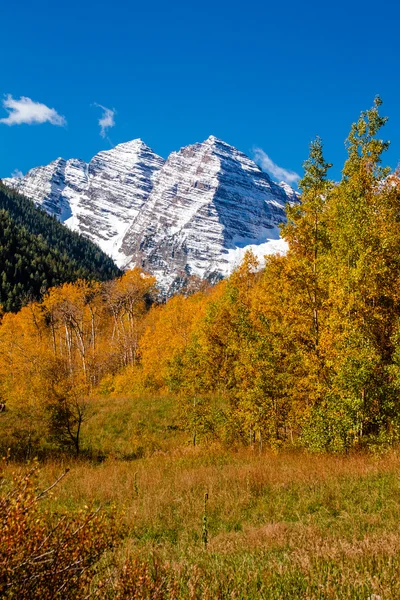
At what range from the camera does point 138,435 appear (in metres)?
22.1

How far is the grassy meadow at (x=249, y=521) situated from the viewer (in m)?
3.90

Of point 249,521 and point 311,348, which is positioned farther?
point 311,348

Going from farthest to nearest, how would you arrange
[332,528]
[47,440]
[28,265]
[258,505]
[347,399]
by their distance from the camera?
1. [28,265]
2. [47,440]
3. [347,399]
4. [258,505]
5. [332,528]

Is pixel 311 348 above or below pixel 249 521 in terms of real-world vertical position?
above

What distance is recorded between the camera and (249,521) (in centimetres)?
763

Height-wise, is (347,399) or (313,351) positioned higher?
(313,351)

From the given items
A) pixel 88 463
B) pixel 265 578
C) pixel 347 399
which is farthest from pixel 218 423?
pixel 265 578

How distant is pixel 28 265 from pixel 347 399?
453 feet

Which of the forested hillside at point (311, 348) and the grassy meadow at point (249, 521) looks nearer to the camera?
the grassy meadow at point (249, 521)

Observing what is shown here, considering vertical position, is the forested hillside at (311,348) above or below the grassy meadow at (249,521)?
above

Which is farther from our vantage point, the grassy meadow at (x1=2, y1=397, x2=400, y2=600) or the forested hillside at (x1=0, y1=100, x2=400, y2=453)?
the forested hillside at (x1=0, y1=100, x2=400, y2=453)

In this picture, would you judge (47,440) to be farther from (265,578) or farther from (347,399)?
(265,578)

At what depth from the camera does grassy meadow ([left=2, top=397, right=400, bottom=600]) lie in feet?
12.8

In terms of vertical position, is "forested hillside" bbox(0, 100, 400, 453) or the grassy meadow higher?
"forested hillside" bbox(0, 100, 400, 453)
